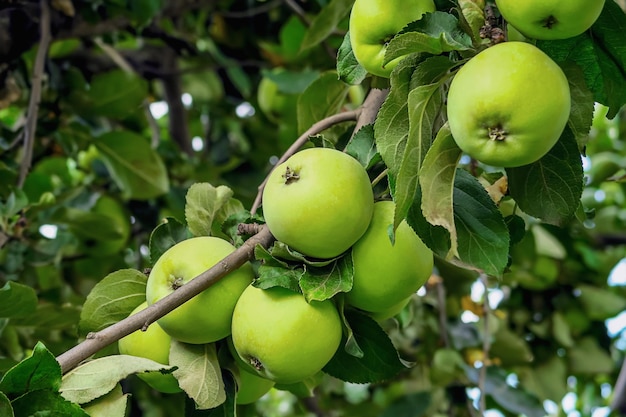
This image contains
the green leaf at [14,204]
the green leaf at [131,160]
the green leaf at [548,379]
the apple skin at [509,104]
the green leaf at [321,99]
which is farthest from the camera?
the green leaf at [548,379]

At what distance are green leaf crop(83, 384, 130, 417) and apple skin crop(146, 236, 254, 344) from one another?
0.10m

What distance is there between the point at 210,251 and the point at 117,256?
3.85 feet

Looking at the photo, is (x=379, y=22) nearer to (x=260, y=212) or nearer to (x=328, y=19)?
(x=260, y=212)

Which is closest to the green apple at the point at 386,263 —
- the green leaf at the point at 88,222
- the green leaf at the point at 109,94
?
the green leaf at the point at 88,222

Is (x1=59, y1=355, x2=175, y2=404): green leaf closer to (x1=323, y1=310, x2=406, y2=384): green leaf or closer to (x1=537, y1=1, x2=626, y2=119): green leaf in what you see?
(x1=323, y1=310, x2=406, y2=384): green leaf

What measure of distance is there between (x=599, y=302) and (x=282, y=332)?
1.61 metres

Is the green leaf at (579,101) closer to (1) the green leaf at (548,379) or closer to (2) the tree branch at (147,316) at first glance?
(2) the tree branch at (147,316)

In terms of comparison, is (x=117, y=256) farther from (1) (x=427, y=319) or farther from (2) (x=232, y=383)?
(2) (x=232, y=383)

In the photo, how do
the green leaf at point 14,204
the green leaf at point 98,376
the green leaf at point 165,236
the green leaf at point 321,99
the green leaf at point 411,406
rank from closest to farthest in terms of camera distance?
the green leaf at point 98,376 → the green leaf at point 165,236 → the green leaf at point 321,99 → the green leaf at point 14,204 → the green leaf at point 411,406

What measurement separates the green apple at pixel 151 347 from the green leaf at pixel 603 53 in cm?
56

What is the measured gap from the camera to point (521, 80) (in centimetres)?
70

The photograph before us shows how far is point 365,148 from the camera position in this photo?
0.95 metres

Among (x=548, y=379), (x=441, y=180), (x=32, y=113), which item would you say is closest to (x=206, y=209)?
(x=441, y=180)

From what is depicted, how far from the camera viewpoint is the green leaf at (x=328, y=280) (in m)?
0.84
